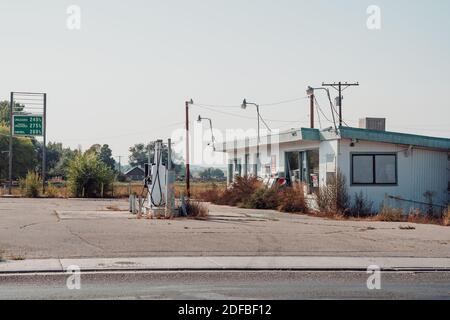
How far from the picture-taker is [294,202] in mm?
30391

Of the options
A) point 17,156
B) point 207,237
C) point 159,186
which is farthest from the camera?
point 17,156

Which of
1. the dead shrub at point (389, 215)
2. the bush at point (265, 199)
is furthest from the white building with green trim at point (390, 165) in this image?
the bush at point (265, 199)

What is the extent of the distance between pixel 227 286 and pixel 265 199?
20.8 m

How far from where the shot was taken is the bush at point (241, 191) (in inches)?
1334

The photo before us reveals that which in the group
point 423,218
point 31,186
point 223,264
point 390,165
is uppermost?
point 390,165

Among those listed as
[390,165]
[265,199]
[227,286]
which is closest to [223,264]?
[227,286]

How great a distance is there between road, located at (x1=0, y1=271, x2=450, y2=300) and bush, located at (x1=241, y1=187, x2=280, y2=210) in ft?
60.1

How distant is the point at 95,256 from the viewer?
14508 mm

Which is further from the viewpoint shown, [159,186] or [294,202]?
[294,202]

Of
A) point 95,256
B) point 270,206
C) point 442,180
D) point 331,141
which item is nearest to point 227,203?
point 270,206

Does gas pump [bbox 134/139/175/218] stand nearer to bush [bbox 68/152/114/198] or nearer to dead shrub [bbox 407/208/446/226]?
dead shrub [bbox 407/208/446/226]

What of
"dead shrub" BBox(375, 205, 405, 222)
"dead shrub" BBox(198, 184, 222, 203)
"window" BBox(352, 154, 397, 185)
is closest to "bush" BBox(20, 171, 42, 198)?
"dead shrub" BBox(198, 184, 222, 203)

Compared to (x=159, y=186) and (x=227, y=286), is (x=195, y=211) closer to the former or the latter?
(x=159, y=186)

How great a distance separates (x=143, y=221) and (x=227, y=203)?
529 inches
